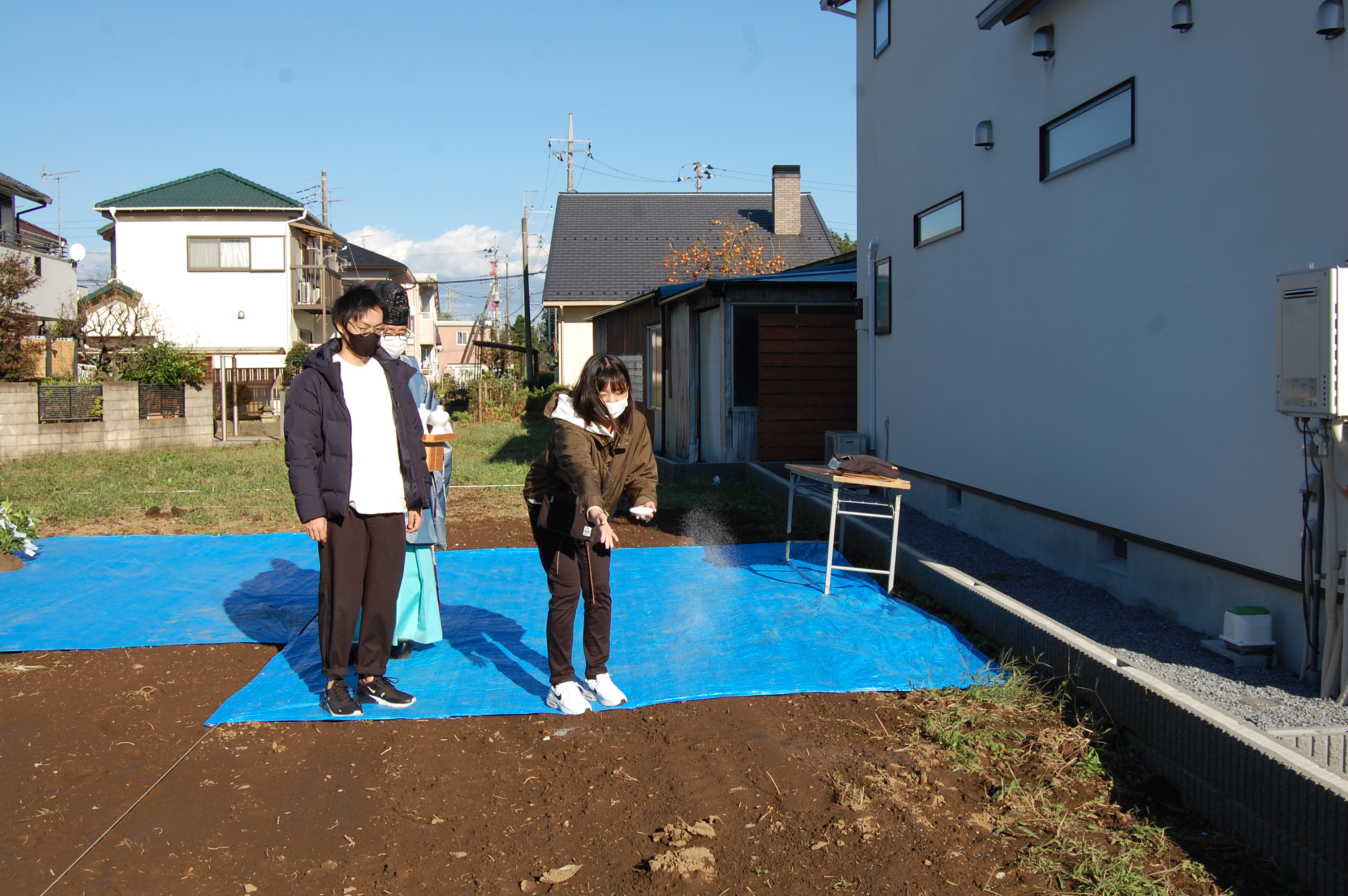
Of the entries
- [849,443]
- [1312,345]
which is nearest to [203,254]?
[849,443]

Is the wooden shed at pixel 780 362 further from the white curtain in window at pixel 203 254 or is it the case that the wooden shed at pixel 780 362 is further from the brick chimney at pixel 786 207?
the white curtain in window at pixel 203 254

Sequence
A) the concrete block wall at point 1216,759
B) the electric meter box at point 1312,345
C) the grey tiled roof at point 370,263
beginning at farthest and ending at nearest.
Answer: the grey tiled roof at point 370,263, the electric meter box at point 1312,345, the concrete block wall at point 1216,759

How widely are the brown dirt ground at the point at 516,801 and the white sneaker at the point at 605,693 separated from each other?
0.06m

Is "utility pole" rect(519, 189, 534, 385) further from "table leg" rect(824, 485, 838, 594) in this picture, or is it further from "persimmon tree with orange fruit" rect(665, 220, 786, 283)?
"table leg" rect(824, 485, 838, 594)

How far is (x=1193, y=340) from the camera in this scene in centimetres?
477

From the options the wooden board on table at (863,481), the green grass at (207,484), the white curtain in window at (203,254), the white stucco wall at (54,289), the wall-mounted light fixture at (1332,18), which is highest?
the white curtain in window at (203,254)

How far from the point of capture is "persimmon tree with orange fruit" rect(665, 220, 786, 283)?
950 inches

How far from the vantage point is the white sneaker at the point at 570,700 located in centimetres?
409

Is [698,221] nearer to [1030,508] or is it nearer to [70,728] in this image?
[1030,508]

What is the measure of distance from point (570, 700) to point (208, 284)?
29400mm

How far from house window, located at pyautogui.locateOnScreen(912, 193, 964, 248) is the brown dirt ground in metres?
4.74

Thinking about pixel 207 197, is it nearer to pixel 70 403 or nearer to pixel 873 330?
pixel 70 403

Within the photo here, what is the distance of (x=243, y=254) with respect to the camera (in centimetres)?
2973

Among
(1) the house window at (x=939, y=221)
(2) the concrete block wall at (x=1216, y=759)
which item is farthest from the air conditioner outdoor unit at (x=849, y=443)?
(2) the concrete block wall at (x=1216, y=759)
